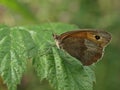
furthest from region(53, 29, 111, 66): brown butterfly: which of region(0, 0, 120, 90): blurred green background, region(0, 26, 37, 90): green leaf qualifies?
region(0, 0, 120, 90): blurred green background

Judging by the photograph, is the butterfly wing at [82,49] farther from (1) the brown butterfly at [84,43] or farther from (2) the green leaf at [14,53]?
(2) the green leaf at [14,53]

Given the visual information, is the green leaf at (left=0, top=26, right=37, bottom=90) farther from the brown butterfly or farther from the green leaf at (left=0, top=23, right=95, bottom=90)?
the brown butterfly

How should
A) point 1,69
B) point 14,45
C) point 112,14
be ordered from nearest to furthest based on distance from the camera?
point 1,69, point 14,45, point 112,14

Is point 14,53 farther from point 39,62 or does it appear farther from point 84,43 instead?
point 84,43

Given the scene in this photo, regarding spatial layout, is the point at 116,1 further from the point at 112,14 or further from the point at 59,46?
the point at 59,46

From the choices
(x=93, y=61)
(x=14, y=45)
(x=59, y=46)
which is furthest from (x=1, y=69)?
(x=93, y=61)

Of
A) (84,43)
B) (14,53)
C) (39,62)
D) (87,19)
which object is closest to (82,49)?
(84,43)
